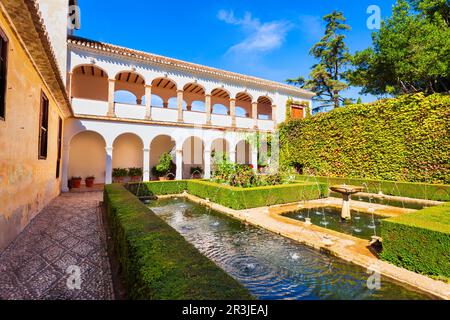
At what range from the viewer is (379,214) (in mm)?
8031

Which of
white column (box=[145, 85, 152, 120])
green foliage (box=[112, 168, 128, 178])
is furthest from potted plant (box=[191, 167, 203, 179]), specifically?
white column (box=[145, 85, 152, 120])

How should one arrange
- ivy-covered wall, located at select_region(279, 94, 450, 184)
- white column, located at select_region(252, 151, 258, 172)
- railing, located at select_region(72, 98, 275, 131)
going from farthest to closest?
white column, located at select_region(252, 151, 258, 172), railing, located at select_region(72, 98, 275, 131), ivy-covered wall, located at select_region(279, 94, 450, 184)

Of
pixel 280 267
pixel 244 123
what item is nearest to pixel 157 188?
pixel 244 123

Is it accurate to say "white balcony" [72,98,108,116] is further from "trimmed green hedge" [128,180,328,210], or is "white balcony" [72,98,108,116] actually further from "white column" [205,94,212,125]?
"white column" [205,94,212,125]

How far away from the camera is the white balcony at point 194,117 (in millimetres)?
16475

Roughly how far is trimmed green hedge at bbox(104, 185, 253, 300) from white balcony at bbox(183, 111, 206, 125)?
13.3 meters

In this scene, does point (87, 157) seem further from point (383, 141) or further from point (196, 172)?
point (383, 141)

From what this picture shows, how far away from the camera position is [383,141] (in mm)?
13422

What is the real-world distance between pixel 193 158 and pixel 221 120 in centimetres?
409

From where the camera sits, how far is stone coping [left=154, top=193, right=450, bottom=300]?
3.63 metres

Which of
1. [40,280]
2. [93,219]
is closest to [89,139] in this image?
[93,219]

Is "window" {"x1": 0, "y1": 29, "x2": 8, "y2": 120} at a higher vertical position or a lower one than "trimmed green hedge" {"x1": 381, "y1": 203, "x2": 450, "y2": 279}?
higher

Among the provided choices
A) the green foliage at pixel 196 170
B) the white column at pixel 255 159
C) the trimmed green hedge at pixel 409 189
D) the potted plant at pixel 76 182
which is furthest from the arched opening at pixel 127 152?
the trimmed green hedge at pixel 409 189
